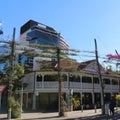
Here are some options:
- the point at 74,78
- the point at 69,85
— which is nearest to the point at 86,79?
the point at 74,78

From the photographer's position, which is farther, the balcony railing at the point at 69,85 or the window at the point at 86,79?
the window at the point at 86,79

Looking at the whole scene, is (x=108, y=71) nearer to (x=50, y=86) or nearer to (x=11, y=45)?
(x=50, y=86)

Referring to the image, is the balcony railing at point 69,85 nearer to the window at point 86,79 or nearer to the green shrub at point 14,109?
the window at point 86,79

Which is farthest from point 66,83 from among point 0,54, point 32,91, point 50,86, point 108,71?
point 0,54

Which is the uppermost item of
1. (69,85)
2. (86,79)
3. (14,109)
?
(86,79)

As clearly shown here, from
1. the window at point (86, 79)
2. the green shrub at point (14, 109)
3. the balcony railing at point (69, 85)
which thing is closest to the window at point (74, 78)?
the balcony railing at point (69, 85)

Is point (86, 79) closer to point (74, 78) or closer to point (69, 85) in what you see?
point (74, 78)

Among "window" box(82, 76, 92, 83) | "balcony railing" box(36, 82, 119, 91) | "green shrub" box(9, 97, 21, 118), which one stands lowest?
"green shrub" box(9, 97, 21, 118)

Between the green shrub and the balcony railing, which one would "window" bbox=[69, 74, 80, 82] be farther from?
the green shrub

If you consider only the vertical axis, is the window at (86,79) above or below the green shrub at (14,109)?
above

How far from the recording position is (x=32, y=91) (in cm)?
3900

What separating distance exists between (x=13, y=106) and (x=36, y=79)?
14374 millimetres

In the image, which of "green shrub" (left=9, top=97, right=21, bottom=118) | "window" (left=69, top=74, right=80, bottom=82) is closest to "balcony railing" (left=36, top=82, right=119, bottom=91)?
"window" (left=69, top=74, right=80, bottom=82)

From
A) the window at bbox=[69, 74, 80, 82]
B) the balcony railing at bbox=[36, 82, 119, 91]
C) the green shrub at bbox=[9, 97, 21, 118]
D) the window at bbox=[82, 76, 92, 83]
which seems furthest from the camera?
the window at bbox=[82, 76, 92, 83]
